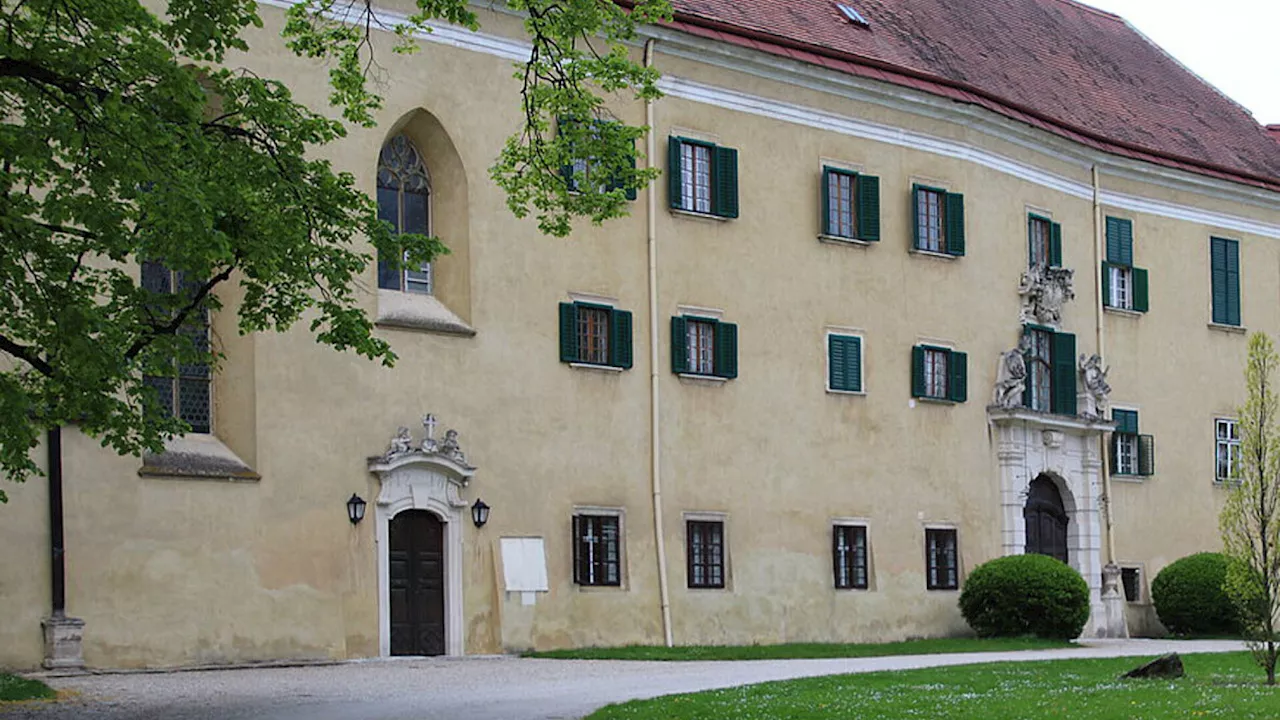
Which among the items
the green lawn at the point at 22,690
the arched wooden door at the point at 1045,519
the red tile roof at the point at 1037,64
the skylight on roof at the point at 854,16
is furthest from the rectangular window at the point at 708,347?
the green lawn at the point at 22,690

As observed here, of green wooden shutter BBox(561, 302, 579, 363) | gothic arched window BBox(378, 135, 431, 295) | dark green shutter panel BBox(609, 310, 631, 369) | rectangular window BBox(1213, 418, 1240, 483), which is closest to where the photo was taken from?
gothic arched window BBox(378, 135, 431, 295)

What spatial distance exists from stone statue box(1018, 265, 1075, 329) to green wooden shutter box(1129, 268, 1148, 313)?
8.27ft

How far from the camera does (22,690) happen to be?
20.6m

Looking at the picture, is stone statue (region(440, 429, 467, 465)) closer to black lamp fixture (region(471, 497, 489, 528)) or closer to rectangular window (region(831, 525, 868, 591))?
black lamp fixture (region(471, 497, 489, 528))

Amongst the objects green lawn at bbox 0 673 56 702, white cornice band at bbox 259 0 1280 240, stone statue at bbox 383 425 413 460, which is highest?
white cornice band at bbox 259 0 1280 240

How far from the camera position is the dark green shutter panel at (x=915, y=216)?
116ft

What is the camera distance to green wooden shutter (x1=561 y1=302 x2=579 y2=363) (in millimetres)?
29797

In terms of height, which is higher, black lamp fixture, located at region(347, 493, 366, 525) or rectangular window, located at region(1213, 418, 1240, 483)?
rectangular window, located at region(1213, 418, 1240, 483)

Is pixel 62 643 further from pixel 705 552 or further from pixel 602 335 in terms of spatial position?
pixel 705 552

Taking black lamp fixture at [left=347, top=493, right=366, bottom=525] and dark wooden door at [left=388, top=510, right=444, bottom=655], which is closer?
black lamp fixture at [left=347, top=493, right=366, bottom=525]

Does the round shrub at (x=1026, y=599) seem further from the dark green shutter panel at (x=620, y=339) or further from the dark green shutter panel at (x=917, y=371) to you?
the dark green shutter panel at (x=620, y=339)

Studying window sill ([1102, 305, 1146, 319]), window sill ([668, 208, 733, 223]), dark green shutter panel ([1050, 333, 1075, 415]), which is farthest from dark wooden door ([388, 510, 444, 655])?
window sill ([1102, 305, 1146, 319])

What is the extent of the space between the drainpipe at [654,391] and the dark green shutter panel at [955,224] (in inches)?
280

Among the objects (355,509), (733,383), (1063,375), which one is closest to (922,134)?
(1063,375)
